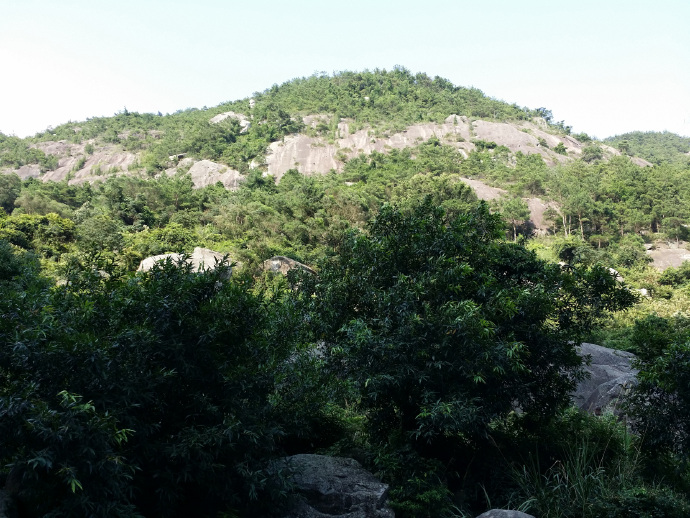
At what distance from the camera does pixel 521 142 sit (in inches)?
2975

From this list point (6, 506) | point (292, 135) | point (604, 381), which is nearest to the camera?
point (6, 506)

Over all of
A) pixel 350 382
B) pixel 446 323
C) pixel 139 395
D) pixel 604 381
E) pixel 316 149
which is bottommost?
pixel 604 381

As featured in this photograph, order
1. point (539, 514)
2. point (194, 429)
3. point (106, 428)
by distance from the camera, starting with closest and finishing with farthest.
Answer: point (106, 428)
point (194, 429)
point (539, 514)

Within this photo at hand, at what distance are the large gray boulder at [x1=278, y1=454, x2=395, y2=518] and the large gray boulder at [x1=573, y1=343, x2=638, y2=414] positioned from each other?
465 cm

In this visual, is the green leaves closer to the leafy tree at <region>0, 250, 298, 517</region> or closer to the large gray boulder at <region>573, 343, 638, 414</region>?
the large gray boulder at <region>573, 343, 638, 414</region>

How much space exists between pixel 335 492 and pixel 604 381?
1056 centimetres

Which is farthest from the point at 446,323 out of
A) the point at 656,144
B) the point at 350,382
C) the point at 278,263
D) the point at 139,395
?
the point at 656,144

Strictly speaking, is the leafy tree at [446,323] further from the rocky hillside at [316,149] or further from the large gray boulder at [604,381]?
the rocky hillside at [316,149]

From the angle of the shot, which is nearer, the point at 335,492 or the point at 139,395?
the point at 139,395

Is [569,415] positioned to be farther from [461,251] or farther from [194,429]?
[194,429]

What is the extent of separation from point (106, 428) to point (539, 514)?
237 inches

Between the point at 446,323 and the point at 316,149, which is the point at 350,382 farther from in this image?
the point at 316,149

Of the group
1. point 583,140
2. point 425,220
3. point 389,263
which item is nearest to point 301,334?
point 389,263

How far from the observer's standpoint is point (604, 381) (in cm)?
1503
